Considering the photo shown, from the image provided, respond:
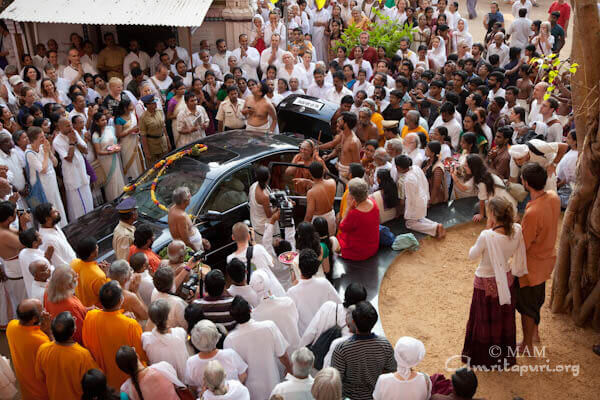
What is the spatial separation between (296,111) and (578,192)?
17.3ft

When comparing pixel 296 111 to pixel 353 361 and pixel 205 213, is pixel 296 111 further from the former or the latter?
pixel 353 361

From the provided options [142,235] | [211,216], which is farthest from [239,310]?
[211,216]

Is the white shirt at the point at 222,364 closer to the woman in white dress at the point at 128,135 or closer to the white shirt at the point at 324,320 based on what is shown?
the white shirt at the point at 324,320

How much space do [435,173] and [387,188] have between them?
950 mm

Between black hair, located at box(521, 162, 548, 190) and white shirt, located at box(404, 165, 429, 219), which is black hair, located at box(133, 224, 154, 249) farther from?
black hair, located at box(521, 162, 548, 190)

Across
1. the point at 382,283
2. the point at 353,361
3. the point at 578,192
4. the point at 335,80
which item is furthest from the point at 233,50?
the point at 353,361

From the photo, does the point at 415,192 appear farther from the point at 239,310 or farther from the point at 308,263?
the point at 239,310

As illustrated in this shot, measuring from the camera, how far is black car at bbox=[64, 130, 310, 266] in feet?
21.4

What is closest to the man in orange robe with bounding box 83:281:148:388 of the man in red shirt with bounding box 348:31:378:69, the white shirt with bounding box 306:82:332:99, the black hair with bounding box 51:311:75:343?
the black hair with bounding box 51:311:75:343

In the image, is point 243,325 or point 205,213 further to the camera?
point 205,213

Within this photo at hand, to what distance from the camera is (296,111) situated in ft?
31.5

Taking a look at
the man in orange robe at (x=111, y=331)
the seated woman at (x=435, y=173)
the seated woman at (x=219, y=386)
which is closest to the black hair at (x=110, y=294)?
the man in orange robe at (x=111, y=331)

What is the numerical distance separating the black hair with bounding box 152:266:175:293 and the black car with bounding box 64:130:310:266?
1528mm

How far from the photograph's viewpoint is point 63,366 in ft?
13.9
